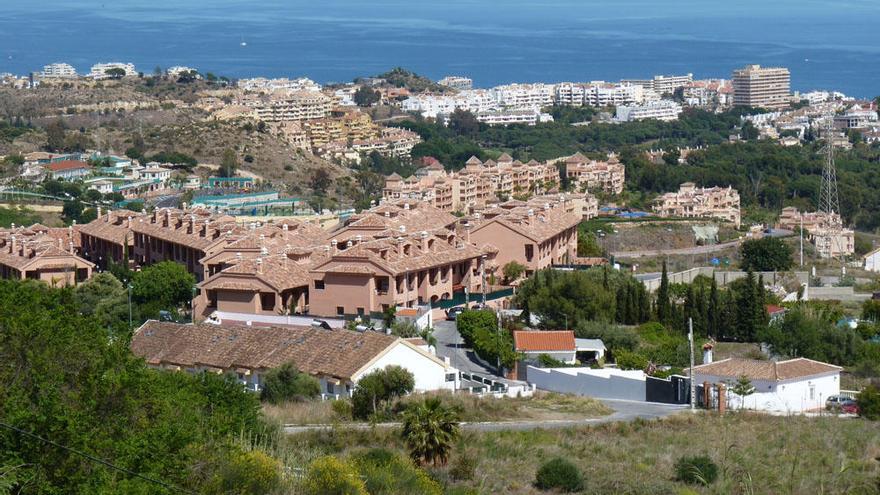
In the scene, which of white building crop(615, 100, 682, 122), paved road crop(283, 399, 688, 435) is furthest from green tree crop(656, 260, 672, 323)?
white building crop(615, 100, 682, 122)

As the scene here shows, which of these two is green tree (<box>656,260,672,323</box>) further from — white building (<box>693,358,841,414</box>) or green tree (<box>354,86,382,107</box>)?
green tree (<box>354,86,382,107</box>)

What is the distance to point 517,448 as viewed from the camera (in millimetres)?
18812

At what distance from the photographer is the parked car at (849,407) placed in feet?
75.0

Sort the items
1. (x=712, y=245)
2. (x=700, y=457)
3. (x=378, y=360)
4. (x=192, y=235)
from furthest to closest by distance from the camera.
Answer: (x=712, y=245) < (x=192, y=235) < (x=378, y=360) < (x=700, y=457)

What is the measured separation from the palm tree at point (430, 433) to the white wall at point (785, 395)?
263 inches

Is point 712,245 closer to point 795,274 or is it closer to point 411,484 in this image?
point 795,274

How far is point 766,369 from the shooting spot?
23.6 metres

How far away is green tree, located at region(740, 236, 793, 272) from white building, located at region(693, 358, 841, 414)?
17837mm

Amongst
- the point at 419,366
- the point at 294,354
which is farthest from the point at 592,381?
the point at 294,354

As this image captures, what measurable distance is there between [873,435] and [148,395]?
31.4ft

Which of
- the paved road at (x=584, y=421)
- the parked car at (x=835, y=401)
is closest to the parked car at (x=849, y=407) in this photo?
the parked car at (x=835, y=401)

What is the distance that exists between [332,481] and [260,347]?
10.3m

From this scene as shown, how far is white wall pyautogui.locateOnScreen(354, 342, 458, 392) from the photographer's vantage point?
23000 millimetres

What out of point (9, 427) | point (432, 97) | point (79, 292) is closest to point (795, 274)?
point (79, 292)
